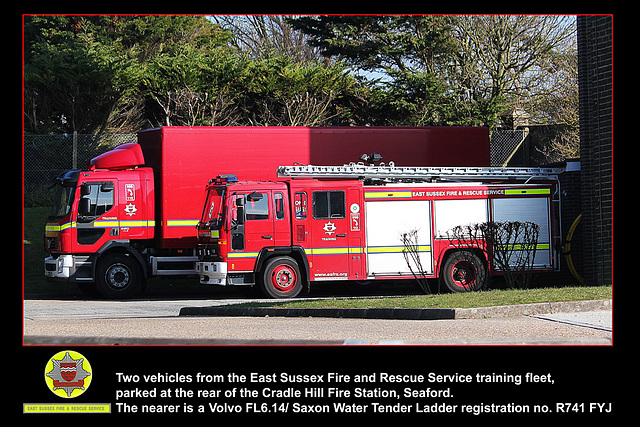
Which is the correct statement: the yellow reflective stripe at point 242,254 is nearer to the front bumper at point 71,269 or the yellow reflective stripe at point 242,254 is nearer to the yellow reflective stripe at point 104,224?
the yellow reflective stripe at point 104,224

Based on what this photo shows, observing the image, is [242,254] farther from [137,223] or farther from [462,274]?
Result: [462,274]

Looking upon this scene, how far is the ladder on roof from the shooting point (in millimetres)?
19359

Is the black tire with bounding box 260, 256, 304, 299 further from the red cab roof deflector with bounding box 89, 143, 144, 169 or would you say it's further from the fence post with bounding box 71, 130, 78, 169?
the fence post with bounding box 71, 130, 78, 169

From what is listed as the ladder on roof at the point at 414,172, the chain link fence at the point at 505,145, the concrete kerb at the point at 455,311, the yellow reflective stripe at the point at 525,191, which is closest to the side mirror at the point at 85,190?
the ladder on roof at the point at 414,172

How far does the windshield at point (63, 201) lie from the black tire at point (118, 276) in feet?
4.99

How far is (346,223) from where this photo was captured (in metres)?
19.4

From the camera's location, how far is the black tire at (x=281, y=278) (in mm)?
19125

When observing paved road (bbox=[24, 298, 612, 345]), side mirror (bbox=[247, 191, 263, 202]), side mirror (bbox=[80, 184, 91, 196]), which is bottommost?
paved road (bbox=[24, 298, 612, 345])

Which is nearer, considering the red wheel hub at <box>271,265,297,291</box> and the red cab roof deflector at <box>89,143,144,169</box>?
the red wheel hub at <box>271,265,297,291</box>

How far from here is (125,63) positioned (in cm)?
2973

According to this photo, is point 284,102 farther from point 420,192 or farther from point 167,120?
point 420,192

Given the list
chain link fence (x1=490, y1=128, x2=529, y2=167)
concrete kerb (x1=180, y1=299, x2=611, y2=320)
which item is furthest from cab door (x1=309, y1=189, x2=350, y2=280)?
chain link fence (x1=490, y1=128, x2=529, y2=167)

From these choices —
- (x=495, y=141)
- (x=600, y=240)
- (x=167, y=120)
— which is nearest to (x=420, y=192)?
(x=600, y=240)
